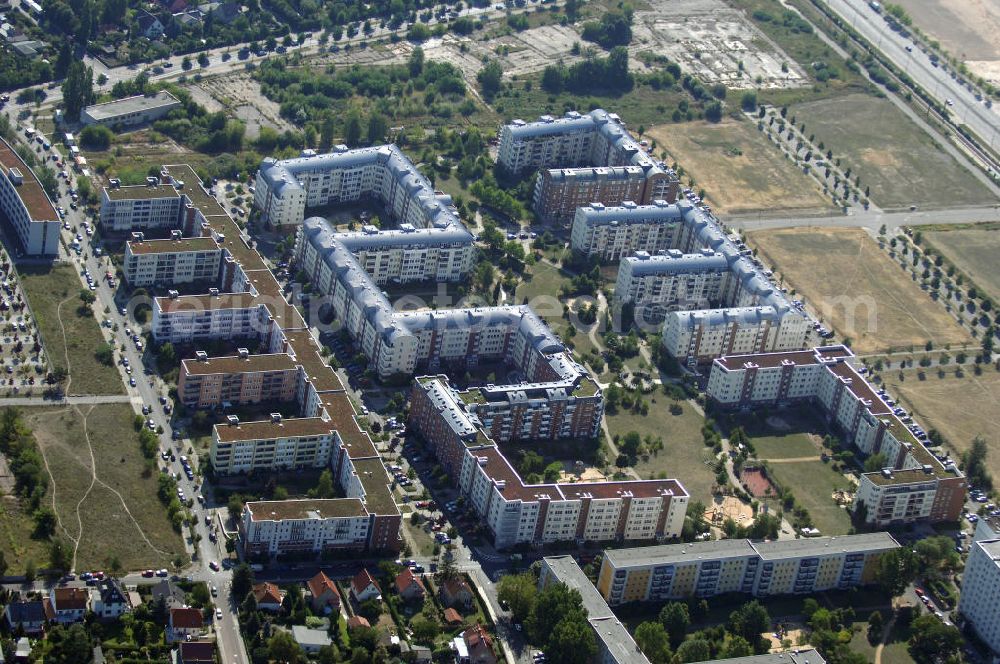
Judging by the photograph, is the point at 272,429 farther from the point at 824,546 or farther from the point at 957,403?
the point at 957,403

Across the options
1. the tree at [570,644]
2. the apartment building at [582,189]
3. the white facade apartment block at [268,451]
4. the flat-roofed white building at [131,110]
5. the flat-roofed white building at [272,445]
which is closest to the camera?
the tree at [570,644]

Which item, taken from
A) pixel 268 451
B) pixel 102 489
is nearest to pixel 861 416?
pixel 268 451

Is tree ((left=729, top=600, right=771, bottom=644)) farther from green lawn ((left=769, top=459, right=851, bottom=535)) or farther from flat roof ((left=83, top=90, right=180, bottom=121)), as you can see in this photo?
flat roof ((left=83, top=90, right=180, bottom=121))

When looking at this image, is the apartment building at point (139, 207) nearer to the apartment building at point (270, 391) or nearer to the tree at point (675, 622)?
the apartment building at point (270, 391)

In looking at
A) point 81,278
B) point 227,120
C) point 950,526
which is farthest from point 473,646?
point 227,120

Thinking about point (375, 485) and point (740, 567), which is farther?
point (375, 485)

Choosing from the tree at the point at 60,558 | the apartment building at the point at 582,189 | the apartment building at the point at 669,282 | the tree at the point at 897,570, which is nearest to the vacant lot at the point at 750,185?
the apartment building at the point at 582,189
